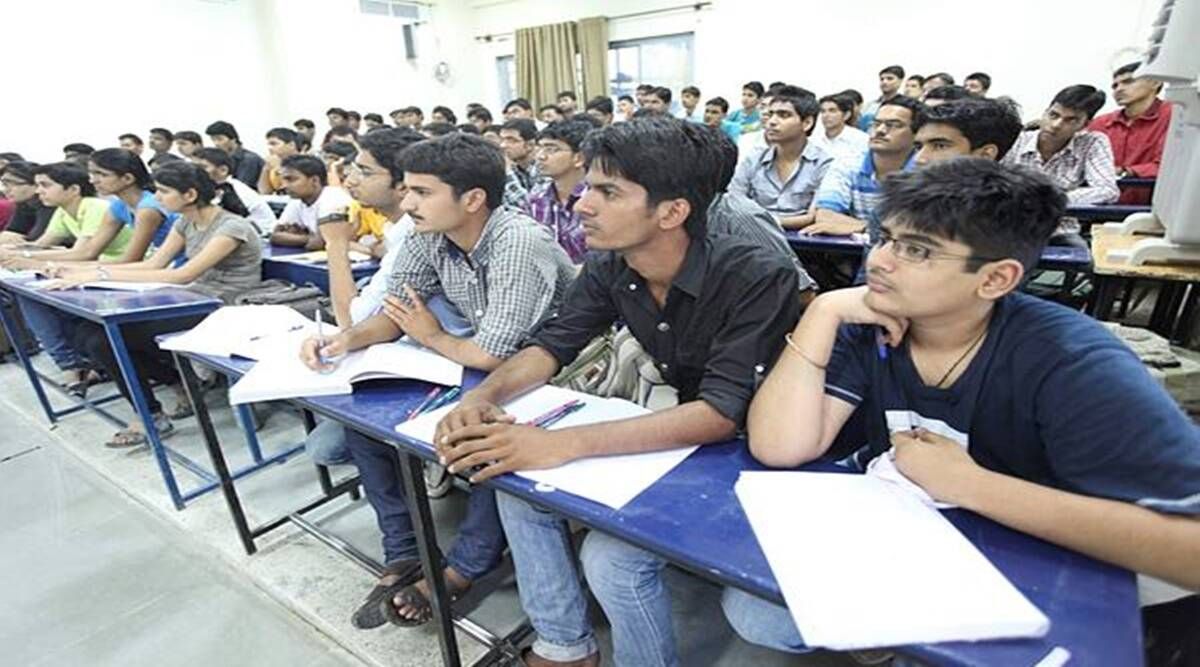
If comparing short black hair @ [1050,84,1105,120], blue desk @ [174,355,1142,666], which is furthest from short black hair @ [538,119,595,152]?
short black hair @ [1050,84,1105,120]

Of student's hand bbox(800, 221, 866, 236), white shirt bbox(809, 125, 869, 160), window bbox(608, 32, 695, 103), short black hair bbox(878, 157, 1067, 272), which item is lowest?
student's hand bbox(800, 221, 866, 236)

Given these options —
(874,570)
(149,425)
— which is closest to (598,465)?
(874,570)

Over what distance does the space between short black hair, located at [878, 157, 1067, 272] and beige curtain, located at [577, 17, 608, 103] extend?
828 cm

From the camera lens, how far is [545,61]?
8883mm

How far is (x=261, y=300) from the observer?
8.39ft

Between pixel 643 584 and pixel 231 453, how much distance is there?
216cm

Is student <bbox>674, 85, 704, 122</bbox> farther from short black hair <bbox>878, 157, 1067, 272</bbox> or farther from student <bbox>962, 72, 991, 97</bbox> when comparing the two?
short black hair <bbox>878, 157, 1067, 272</bbox>

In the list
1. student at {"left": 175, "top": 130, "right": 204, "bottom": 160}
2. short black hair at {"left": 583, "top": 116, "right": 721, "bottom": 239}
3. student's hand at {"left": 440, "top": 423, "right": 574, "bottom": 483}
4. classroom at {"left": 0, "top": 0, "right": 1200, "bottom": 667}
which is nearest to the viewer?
classroom at {"left": 0, "top": 0, "right": 1200, "bottom": 667}

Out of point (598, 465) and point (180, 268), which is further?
point (180, 268)

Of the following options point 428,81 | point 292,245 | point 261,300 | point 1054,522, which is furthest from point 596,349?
point 428,81

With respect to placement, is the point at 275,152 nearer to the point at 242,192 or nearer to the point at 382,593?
the point at 242,192

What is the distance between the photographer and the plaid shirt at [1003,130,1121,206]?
295cm

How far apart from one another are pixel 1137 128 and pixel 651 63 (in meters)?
5.91

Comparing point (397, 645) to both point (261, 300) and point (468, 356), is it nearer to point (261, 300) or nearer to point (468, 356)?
point (468, 356)
